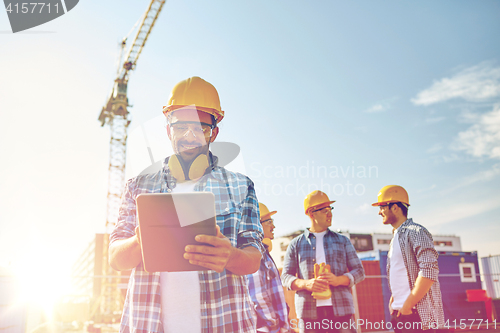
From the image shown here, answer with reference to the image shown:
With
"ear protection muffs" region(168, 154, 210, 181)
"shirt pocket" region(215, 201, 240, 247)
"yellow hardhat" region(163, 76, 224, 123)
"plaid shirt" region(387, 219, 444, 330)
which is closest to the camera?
"shirt pocket" region(215, 201, 240, 247)

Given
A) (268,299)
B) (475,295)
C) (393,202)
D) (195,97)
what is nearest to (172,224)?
(195,97)

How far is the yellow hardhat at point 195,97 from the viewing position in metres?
2.01

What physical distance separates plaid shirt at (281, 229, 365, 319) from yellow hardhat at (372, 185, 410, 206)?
703mm

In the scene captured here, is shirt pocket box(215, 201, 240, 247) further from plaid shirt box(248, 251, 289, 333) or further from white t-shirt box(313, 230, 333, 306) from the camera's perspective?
white t-shirt box(313, 230, 333, 306)

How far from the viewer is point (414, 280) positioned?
150 inches

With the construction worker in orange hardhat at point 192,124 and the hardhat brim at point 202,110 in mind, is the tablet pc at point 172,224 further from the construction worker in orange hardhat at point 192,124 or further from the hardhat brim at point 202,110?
the hardhat brim at point 202,110

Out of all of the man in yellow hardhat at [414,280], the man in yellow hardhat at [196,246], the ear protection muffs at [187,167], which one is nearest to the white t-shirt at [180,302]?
the man in yellow hardhat at [196,246]

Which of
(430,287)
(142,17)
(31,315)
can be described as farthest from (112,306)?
(430,287)

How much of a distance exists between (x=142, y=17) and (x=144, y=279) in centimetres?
4613

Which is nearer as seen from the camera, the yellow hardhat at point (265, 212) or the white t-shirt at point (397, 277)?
the white t-shirt at point (397, 277)

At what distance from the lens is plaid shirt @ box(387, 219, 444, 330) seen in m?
3.60

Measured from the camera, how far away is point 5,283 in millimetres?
3850

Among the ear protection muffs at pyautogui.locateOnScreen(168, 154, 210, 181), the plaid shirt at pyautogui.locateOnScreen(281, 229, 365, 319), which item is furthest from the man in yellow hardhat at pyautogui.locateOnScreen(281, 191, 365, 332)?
the ear protection muffs at pyautogui.locateOnScreen(168, 154, 210, 181)

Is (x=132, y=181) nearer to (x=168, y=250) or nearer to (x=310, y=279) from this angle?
(x=168, y=250)
